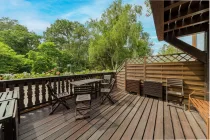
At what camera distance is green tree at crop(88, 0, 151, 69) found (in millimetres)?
11625

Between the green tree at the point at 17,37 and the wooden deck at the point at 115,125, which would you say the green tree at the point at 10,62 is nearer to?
the green tree at the point at 17,37

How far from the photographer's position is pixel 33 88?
3.79 meters

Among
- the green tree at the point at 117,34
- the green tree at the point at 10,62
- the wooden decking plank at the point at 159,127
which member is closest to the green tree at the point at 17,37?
the green tree at the point at 10,62

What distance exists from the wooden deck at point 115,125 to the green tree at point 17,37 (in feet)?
54.9

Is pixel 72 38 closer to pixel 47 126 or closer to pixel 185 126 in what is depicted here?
pixel 47 126

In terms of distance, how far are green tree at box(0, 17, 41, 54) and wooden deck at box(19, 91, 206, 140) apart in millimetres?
16747

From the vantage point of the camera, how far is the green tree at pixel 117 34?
11.6 metres

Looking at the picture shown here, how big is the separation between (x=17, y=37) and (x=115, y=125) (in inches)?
763

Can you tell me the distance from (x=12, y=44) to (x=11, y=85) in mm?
17018

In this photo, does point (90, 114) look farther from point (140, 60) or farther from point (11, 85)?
point (140, 60)

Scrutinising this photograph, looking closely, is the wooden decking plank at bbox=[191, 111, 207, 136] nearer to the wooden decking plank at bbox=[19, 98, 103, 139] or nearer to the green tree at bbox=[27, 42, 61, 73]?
the wooden decking plank at bbox=[19, 98, 103, 139]

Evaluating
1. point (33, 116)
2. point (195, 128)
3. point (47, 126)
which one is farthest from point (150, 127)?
point (33, 116)

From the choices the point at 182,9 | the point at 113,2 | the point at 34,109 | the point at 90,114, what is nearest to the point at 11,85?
the point at 34,109

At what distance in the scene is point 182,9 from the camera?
216 cm
